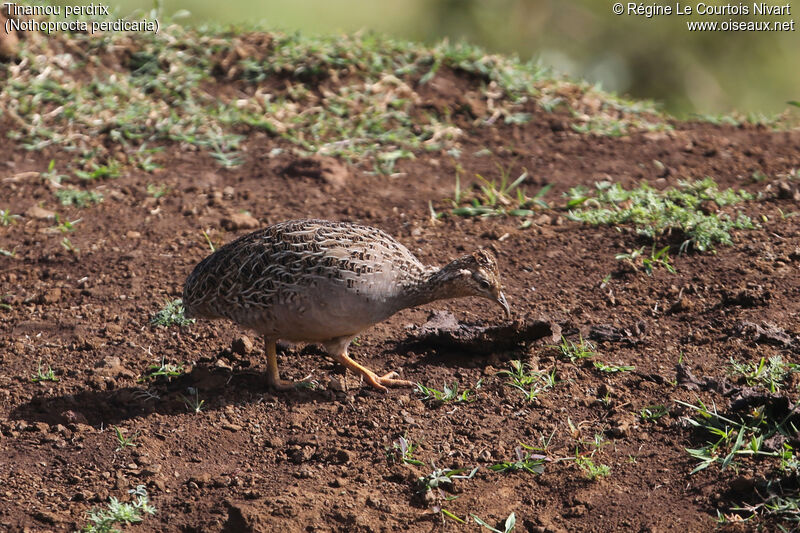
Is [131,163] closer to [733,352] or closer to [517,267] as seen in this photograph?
[517,267]

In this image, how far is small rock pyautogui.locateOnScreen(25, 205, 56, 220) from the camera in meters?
7.59

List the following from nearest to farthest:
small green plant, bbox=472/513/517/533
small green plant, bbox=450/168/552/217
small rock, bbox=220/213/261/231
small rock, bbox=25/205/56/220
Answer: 1. small green plant, bbox=472/513/517/533
2. small rock, bbox=220/213/261/231
3. small green plant, bbox=450/168/552/217
4. small rock, bbox=25/205/56/220

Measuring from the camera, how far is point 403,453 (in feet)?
15.7

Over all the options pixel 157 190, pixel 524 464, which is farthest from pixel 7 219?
pixel 524 464

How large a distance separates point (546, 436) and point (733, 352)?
4.33 feet

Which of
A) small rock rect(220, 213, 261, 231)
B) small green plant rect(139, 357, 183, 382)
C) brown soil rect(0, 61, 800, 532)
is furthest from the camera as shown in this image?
small rock rect(220, 213, 261, 231)

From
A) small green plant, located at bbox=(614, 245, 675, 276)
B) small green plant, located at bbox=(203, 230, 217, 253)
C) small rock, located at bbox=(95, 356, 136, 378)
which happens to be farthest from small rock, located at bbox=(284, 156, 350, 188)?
small rock, located at bbox=(95, 356, 136, 378)

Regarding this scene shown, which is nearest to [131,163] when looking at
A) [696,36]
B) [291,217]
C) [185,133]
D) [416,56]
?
[185,133]

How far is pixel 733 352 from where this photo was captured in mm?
5418

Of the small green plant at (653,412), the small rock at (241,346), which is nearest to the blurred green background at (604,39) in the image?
the small rock at (241,346)

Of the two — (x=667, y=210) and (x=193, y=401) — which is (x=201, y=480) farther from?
(x=667, y=210)

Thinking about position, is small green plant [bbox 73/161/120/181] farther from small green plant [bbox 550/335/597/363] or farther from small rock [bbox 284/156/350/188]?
small green plant [bbox 550/335/597/363]

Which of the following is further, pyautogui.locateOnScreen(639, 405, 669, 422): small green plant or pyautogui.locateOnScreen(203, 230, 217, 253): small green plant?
pyautogui.locateOnScreen(203, 230, 217, 253): small green plant

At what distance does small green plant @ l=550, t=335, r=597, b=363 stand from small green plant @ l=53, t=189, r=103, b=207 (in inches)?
165
